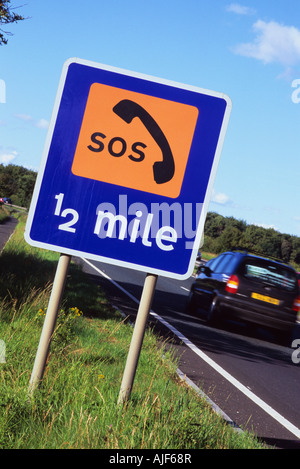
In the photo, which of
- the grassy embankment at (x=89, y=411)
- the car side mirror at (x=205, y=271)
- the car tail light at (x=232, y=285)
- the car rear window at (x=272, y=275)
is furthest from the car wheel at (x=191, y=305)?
the grassy embankment at (x=89, y=411)

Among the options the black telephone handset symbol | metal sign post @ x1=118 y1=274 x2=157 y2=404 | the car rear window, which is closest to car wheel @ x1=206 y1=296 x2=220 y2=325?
the car rear window

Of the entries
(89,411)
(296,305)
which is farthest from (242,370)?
(89,411)

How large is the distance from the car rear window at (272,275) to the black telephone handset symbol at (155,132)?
31.7ft

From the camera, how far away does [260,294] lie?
1323cm

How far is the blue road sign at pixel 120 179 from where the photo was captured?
3883 millimetres

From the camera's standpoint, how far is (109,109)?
3.88 meters

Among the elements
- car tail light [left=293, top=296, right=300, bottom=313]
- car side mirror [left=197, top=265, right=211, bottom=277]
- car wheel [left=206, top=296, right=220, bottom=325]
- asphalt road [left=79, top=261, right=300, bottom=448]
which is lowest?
asphalt road [left=79, top=261, right=300, bottom=448]

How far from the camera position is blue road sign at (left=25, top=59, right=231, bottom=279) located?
388cm

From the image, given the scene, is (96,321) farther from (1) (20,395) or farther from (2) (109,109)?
(2) (109,109)

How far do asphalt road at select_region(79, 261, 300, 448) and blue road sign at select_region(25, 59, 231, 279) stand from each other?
264 centimetres

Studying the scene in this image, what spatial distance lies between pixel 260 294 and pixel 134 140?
32.4 feet

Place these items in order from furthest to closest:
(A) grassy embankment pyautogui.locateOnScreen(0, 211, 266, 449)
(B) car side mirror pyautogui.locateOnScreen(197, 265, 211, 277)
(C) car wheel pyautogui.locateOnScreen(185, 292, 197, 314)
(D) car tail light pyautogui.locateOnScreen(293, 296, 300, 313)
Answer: (C) car wheel pyautogui.locateOnScreen(185, 292, 197, 314) → (B) car side mirror pyautogui.locateOnScreen(197, 265, 211, 277) → (D) car tail light pyautogui.locateOnScreen(293, 296, 300, 313) → (A) grassy embankment pyautogui.locateOnScreen(0, 211, 266, 449)

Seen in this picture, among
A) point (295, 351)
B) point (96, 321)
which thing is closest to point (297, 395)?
point (96, 321)

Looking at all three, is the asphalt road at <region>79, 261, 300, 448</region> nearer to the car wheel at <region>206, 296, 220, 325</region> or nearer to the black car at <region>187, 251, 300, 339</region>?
the car wheel at <region>206, 296, 220, 325</region>
